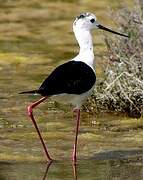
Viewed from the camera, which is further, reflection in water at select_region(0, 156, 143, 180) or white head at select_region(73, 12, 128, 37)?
white head at select_region(73, 12, 128, 37)

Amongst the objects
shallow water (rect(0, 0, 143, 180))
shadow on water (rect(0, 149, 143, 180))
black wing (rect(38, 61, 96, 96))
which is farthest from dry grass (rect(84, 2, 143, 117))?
shadow on water (rect(0, 149, 143, 180))

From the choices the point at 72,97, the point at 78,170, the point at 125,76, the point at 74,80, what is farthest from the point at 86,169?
the point at 125,76

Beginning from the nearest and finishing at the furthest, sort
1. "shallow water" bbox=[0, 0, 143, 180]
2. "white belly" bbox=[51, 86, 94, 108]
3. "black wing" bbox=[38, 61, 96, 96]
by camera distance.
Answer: "shallow water" bbox=[0, 0, 143, 180]
"black wing" bbox=[38, 61, 96, 96]
"white belly" bbox=[51, 86, 94, 108]

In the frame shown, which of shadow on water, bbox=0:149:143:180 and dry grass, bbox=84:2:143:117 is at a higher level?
dry grass, bbox=84:2:143:117

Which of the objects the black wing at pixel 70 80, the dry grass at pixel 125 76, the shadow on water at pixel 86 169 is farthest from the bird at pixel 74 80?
the dry grass at pixel 125 76

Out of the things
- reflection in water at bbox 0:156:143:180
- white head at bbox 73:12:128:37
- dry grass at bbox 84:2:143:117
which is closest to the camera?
reflection in water at bbox 0:156:143:180

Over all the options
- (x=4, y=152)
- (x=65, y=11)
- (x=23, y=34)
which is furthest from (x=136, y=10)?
(x=65, y=11)

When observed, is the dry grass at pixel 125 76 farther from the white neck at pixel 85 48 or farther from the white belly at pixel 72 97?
the white belly at pixel 72 97

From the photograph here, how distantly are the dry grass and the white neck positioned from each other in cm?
76

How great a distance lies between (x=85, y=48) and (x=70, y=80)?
49 centimetres

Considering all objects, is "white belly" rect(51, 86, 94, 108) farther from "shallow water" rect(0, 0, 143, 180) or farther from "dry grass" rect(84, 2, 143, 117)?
"dry grass" rect(84, 2, 143, 117)

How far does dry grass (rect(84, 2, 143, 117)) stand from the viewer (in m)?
8.06

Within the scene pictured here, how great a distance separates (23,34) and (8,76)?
2.56m

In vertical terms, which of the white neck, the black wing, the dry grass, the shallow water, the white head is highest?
the white head
